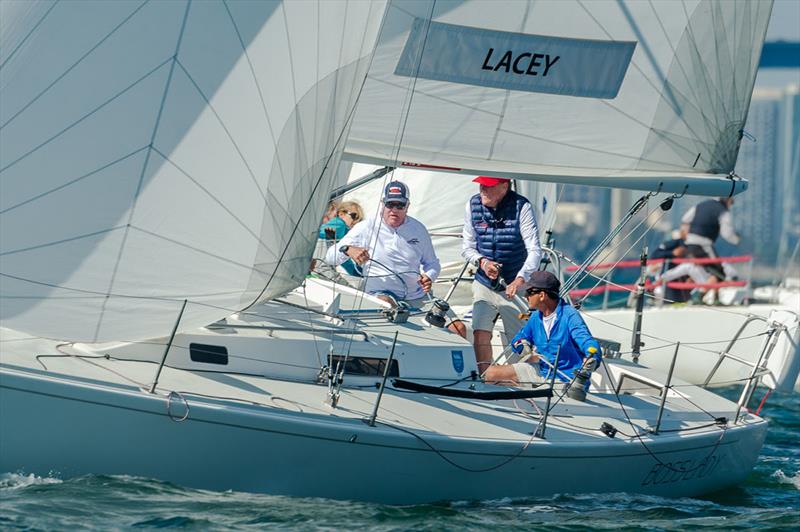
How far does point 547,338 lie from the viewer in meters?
6.31

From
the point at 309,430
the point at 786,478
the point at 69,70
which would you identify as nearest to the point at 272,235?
the point at 309,430

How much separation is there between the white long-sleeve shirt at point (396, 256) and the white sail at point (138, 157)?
5.68 feet

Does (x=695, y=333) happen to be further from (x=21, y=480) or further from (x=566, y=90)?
(x=21, y=480)

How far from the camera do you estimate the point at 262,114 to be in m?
5.38

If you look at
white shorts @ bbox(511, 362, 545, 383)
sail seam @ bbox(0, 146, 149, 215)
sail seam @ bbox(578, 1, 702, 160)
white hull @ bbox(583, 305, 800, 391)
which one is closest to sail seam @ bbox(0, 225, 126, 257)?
sail seam @ bbox(0, 146, 149, 215)

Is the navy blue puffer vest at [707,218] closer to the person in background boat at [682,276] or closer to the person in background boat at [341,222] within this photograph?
the person in background boat at [682,276]

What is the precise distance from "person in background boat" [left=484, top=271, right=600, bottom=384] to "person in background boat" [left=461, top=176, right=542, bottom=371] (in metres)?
0.51

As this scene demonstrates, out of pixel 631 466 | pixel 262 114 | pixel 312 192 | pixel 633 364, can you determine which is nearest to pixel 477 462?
pixel 631 466

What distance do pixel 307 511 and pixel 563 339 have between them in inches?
68.8

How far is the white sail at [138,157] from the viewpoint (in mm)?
5098

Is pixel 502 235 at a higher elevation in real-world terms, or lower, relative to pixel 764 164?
lower

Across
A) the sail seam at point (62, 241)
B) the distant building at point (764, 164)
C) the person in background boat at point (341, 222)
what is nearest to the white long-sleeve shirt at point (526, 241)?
the person in background boat at point (341, 222)

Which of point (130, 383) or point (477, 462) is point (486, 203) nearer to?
point (477, 462)

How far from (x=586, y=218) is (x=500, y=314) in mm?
87101
